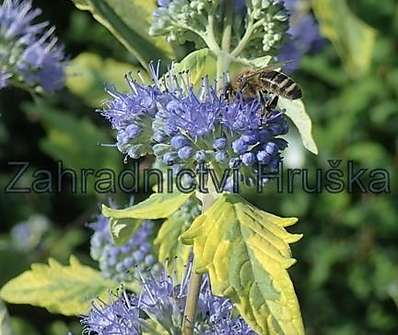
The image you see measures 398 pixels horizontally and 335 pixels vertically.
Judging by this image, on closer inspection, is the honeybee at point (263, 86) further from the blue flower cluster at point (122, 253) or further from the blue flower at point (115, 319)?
the blue flower cluster at point (122, 253)

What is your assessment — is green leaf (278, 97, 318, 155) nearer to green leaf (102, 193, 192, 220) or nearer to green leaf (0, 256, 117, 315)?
green leaf (102, 193, 192, 220)

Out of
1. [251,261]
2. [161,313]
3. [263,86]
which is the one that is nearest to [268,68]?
[263,86]

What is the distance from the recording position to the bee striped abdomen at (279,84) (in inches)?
63.3

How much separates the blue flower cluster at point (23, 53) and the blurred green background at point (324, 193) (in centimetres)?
92

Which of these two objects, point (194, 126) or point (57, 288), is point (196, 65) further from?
point (57, 288)

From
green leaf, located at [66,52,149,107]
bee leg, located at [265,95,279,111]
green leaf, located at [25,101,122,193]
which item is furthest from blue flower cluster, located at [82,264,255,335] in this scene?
green leaf, located at [66,52,149,107]

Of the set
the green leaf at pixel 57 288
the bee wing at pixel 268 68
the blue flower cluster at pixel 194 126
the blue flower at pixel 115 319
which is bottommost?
the blue flower at pixel 115 319

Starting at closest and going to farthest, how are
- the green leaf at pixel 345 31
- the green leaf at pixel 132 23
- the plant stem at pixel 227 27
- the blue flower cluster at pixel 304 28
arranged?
the plant stem at pixel 227 27 → the green leaf at pixel 132 23 → the green leaf at pixel 345 31 → the blue flower cluster at pixel 304 28

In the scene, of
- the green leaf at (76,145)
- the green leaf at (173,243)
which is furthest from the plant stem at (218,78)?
the green leaf at (76,145)

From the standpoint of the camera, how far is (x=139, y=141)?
161cm

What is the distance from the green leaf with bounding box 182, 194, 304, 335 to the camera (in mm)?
1482

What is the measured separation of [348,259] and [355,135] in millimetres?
490

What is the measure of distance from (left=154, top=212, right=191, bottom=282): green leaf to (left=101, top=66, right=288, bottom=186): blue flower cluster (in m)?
0.37

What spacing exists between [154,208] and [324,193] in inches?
86.4
